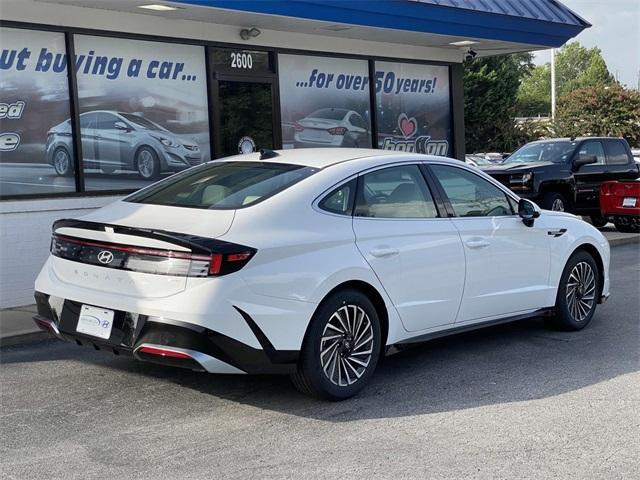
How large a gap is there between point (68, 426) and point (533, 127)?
40467mm

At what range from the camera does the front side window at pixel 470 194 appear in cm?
626

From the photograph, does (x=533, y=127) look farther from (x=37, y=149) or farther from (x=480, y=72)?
(x=37, y=149)

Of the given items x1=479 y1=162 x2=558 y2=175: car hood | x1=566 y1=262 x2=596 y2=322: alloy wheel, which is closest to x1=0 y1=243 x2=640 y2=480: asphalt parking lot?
x1=566 y1=262 x2=596 y2=322: alloy wheel

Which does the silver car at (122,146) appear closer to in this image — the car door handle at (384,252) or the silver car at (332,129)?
the silver car at (332,129)

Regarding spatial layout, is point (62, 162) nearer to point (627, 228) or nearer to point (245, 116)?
point (245, 116)

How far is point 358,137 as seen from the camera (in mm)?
12953

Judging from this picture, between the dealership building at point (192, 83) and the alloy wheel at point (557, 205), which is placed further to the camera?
the alloy wheel at point (557, 205)

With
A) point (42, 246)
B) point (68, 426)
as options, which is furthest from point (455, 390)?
point (42, 246)

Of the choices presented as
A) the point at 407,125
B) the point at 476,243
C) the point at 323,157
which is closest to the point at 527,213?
the point at 476,243

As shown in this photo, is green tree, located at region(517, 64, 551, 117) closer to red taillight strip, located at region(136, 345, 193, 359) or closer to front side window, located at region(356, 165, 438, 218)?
front side window, located at region(356, 165, 438, 218)

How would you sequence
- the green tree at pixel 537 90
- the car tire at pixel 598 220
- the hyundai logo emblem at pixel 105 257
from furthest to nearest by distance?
the green tree at pixel 537 90
the car tire at pixel 598 220
the hyundai logo emblem at pixel 105 257

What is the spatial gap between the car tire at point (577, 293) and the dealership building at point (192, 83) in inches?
181

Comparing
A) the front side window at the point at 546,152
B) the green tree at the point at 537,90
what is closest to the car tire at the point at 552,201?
the front side window at the point at 546,152

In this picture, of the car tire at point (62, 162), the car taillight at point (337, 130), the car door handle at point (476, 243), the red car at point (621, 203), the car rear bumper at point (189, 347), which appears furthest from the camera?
the red car at point (621, 203)
